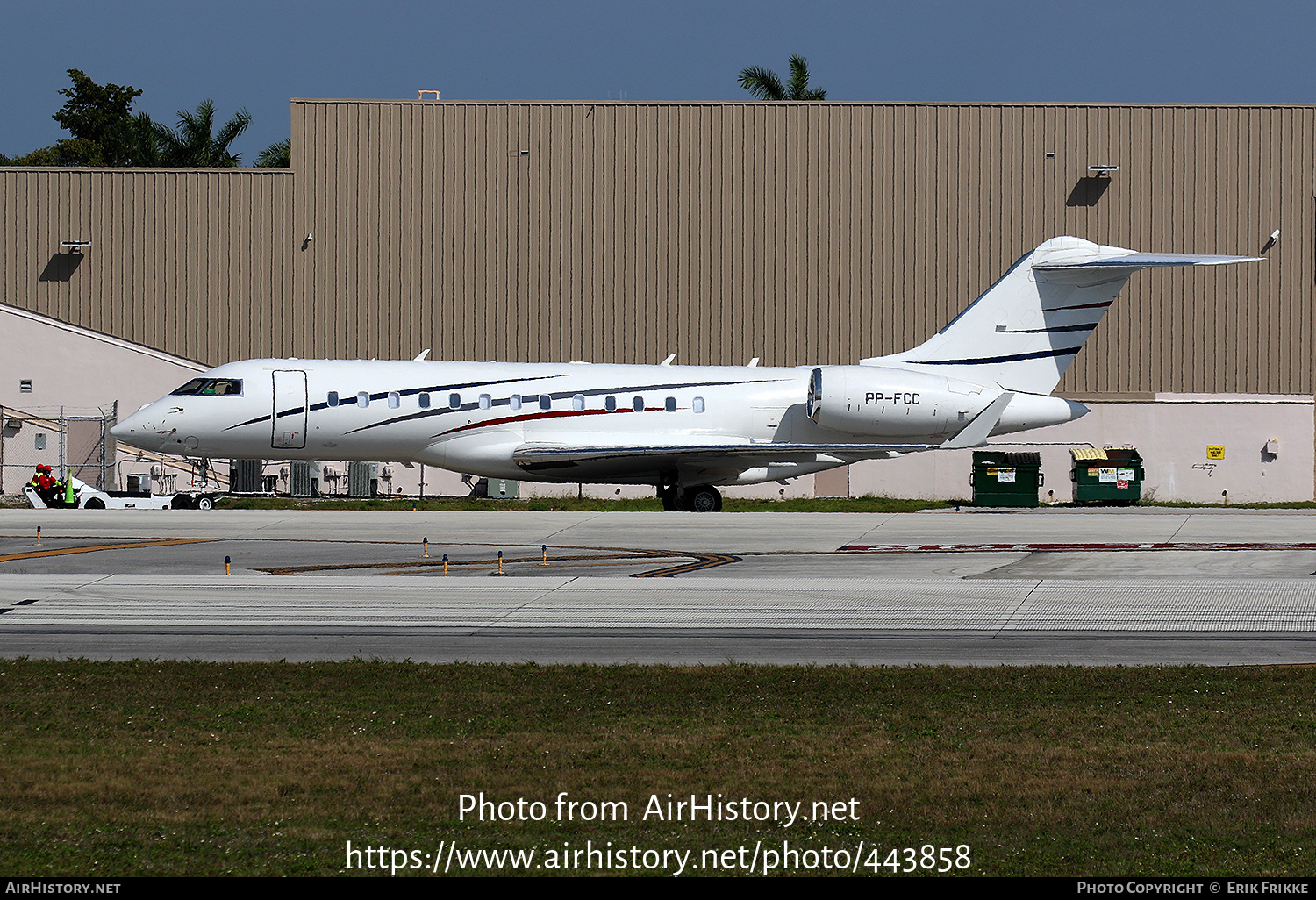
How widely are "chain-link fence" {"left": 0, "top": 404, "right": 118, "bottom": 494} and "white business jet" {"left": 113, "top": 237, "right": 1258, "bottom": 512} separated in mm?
11518

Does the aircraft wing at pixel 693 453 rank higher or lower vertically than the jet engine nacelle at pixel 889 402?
lower

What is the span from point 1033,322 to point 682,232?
15670 millimetres

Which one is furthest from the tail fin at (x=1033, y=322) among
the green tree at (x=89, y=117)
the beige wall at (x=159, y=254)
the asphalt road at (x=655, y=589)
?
the green tree at (x=89, y=117)

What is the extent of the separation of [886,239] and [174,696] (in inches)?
1417

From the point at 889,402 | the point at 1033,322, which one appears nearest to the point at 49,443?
the point at 889,402

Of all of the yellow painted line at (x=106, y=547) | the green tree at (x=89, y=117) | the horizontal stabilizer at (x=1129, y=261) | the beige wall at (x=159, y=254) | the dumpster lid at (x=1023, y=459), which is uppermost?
the green tree at (x=89, y=117)

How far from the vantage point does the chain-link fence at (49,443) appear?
40.4m

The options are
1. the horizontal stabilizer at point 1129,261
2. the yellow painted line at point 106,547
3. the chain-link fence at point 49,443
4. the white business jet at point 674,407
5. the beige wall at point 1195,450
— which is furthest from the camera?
the beige wall at point 1195,450

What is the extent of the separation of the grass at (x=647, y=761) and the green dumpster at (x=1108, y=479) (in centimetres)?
2842

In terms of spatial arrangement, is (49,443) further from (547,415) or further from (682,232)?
(682,232)

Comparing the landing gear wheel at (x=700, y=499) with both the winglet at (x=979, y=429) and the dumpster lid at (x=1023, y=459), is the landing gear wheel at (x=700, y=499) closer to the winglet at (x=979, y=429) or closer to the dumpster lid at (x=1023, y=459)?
the winglet at (x=979, y=429)

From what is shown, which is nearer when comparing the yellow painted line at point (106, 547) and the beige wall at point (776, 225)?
the yellow painted line at point (106, 547)

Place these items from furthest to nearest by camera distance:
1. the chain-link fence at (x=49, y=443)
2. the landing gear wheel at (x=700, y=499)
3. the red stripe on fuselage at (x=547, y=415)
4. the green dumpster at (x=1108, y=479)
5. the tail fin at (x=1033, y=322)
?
the chain-link fence at (x=49, y=443) < the green dumpster at (x=1108, y=479) < the landing gear wheel at (x=700, y=499) < the tail fin at (x=1033, y=322) < the red stripe on fuselage at (x=547, y=415)
